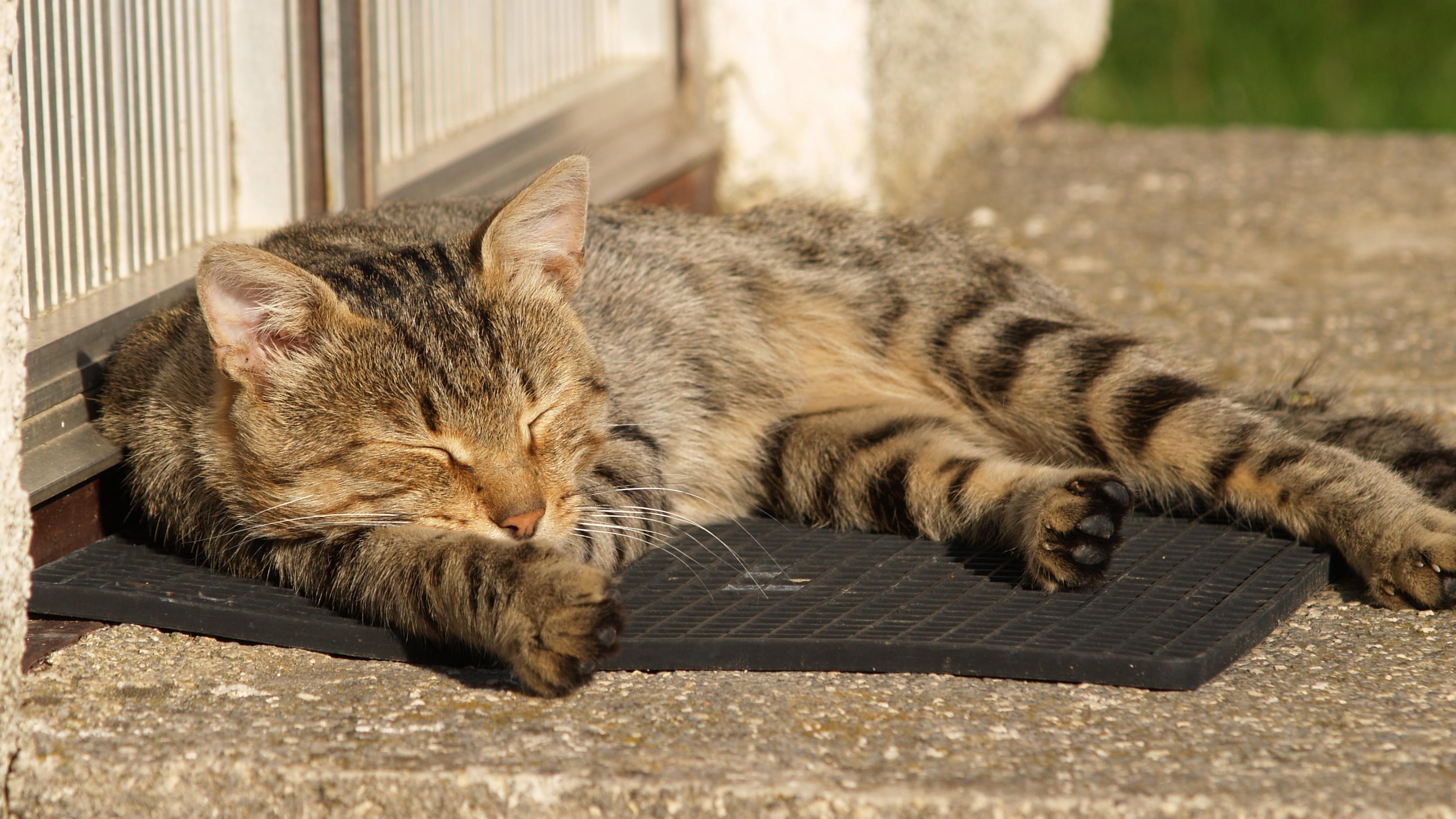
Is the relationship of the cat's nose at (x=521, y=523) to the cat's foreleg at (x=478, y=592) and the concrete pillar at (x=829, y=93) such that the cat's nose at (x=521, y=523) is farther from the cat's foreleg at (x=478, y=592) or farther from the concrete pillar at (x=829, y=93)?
the concrete pillar at (x=829, y=93)

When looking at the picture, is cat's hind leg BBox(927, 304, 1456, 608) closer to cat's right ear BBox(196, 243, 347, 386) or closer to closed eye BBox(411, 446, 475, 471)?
closed eye BBox(411, 446, 475, 471)

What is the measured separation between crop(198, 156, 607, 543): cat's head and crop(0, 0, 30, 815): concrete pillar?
0.34m

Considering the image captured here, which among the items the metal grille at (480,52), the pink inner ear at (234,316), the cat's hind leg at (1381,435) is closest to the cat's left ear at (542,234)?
the pink inner ear at (234,316)

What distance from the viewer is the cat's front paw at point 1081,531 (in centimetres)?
313

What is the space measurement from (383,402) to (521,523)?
0.36 metres

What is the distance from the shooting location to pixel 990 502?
347cm

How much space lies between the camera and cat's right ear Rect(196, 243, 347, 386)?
2785 millimetres

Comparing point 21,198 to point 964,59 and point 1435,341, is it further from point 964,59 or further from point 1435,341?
point 964,59

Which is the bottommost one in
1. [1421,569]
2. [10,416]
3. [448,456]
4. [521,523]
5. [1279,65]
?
[1279,65]

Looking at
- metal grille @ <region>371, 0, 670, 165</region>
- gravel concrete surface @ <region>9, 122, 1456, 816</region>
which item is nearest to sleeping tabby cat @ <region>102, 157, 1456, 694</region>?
gravel concrete surface @ <region>9, 122, 1456, 816</region>

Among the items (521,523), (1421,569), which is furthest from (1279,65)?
(521,523)

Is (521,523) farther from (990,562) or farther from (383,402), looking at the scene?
A: (990,562)

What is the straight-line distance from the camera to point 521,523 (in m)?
2.93

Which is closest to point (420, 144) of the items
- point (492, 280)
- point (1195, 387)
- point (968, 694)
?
point (492, 280)
